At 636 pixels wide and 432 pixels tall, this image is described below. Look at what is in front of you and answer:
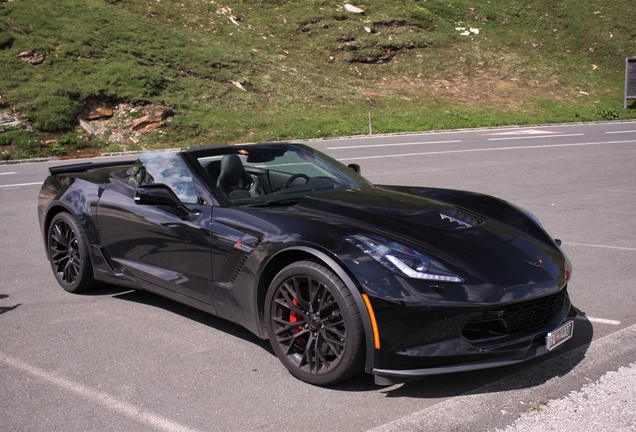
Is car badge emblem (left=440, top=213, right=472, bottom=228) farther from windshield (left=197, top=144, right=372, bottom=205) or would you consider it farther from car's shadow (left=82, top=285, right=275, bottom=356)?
car's shadow (left=82, top=285, right=275, bottom=356)

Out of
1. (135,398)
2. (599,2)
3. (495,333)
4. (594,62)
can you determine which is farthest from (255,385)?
(599,2)

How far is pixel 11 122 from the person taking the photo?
20.6 m

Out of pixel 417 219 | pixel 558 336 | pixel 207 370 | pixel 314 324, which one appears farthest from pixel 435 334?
pixel 207 370

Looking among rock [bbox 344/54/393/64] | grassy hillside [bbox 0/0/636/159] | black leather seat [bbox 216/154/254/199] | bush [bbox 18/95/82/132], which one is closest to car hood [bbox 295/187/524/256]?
black leather seat [bbox 216/154/254/199]

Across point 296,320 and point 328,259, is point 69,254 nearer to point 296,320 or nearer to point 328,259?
point 296,320

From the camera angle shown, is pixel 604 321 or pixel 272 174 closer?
pixel 604 321

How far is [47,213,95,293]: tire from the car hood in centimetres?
217

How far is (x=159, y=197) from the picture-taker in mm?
4379

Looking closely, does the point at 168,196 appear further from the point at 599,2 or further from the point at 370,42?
the point at 599,2

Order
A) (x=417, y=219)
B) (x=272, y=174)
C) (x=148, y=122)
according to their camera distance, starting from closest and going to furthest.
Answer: (x=417, y=219)
(x=272, y=174)
(x=148, y=122)

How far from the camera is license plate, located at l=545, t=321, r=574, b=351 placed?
3.52 m

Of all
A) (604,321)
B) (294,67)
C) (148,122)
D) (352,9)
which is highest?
(352,9)

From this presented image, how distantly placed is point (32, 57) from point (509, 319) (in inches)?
1005

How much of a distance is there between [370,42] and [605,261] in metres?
31.5
